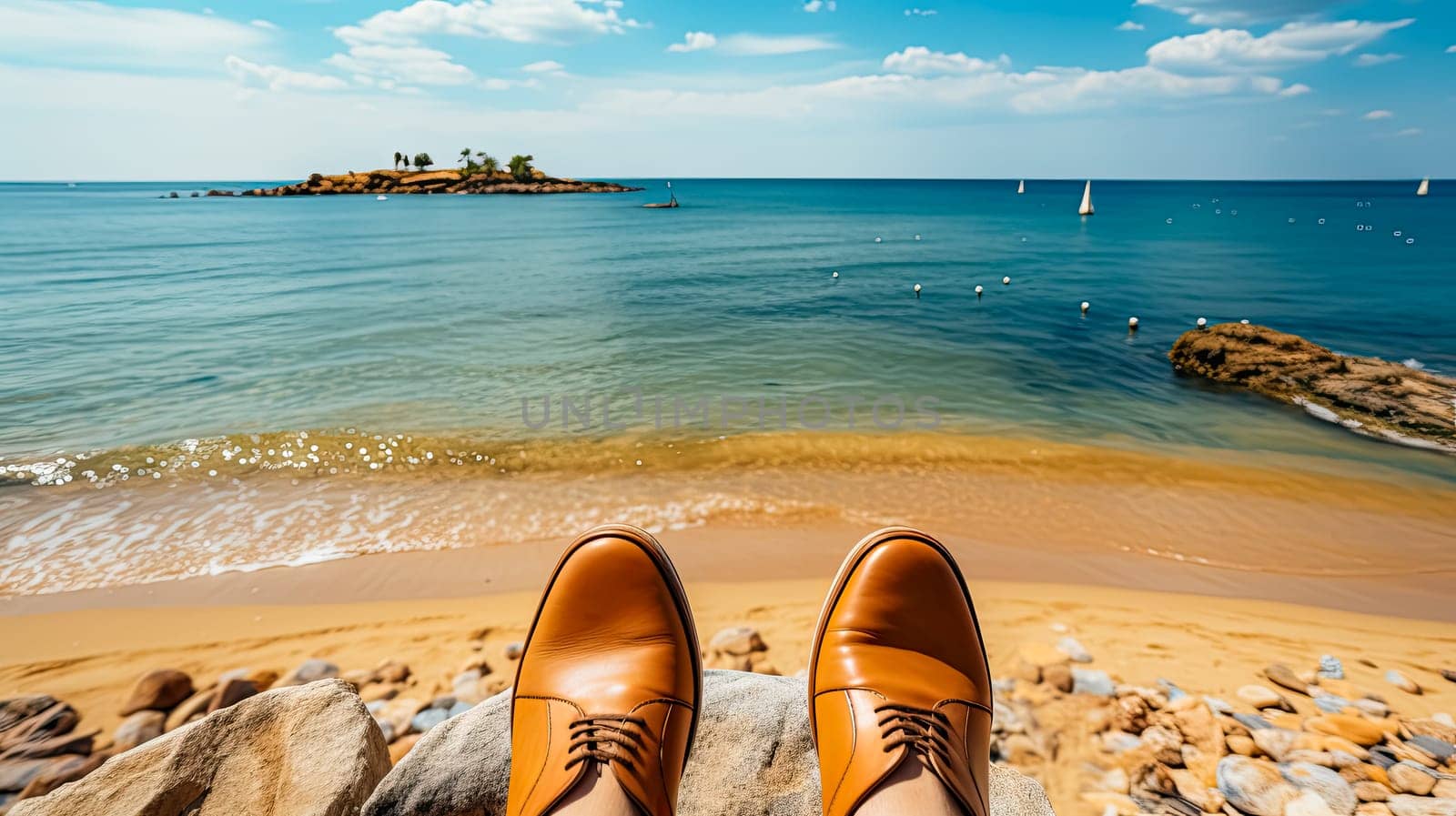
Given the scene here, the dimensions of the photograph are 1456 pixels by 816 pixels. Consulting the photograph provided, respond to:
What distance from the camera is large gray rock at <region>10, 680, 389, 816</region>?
1.74 meters

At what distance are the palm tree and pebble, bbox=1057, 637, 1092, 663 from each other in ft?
326

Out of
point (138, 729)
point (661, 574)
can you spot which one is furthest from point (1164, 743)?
point (138, 729)

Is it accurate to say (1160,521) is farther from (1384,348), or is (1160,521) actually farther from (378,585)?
(1384,348)

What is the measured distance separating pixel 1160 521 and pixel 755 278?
14883 millimetres

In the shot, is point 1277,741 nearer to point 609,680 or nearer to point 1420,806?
point 1420,806

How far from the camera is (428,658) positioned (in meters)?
2.92

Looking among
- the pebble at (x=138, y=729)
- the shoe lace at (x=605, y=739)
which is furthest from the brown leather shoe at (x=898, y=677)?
the pebble at (x=138, y=729)

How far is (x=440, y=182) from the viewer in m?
86.1

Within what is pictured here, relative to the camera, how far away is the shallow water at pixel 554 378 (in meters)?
4.73

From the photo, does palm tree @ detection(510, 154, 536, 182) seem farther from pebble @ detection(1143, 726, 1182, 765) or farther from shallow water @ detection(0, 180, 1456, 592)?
pebble @ detection(1143, 726, 1182, 765)

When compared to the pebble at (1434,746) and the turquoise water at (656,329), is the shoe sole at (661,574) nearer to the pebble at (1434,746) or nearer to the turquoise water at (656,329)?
the pebble at (1434,746)

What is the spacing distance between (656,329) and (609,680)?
9817 millimetres

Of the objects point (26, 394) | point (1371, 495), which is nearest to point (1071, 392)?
point (1371, 495)

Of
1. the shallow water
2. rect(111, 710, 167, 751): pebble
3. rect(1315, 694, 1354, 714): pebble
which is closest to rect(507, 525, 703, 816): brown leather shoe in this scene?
rect(111, 710, 167, 751): pebble
